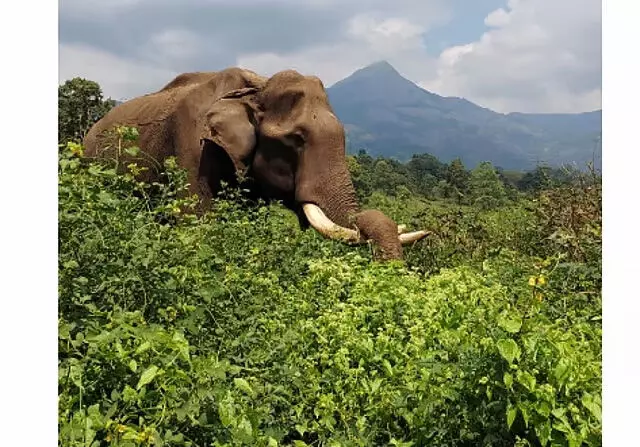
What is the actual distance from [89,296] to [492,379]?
4.30 ft

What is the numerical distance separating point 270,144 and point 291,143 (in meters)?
0.22

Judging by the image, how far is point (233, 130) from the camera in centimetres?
670

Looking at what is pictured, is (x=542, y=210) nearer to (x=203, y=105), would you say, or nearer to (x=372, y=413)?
(x=203, y=105)

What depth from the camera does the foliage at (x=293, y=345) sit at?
81.7 inches

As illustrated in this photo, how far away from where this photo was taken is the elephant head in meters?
6.45

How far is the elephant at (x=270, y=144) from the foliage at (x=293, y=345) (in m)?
1.99

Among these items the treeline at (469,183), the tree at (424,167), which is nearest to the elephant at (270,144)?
the treeline at (469,183)

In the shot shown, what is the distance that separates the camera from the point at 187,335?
2867 mm

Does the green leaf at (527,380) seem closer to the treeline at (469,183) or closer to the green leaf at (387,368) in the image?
the green leaf at (387,368)

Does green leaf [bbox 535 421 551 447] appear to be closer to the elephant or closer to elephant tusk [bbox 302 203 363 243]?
elephant tusk [bbox 302 203 363 243]

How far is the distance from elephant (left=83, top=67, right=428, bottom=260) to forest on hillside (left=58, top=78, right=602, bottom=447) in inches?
73.8

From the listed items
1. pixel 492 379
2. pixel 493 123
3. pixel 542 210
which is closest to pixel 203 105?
pixel 542 210

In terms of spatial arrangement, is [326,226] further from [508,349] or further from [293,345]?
[508,349]
